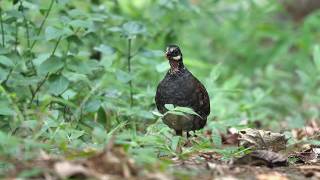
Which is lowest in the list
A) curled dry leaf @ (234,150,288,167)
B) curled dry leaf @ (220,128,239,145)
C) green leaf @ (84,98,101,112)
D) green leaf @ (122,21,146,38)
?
curled dry leaf @ (234,150,288,167)

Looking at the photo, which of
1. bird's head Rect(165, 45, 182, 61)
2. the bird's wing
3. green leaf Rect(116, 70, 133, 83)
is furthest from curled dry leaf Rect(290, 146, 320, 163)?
green leaf Rect(116, 70, 133, 83)

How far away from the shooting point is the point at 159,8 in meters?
5.85

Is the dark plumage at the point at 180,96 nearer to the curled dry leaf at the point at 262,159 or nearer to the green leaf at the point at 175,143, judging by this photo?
the green leaf at the point at 175,143

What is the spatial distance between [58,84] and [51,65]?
0.14m

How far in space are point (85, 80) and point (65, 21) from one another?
460 millimetres

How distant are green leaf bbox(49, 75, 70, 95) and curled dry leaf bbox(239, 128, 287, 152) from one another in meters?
1.18

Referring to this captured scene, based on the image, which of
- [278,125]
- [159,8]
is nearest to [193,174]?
[159,8]

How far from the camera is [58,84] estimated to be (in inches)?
171

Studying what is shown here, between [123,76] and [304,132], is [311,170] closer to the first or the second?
[123,76]

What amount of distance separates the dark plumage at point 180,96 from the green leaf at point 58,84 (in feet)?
2.00

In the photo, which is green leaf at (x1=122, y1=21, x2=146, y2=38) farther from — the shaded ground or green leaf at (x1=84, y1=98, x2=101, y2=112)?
the shaded ground

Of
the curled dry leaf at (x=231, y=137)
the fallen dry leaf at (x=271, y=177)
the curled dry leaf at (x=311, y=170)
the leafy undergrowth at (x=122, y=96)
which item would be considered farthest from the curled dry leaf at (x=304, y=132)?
the fallen dry leaf at (x=271, y=177)

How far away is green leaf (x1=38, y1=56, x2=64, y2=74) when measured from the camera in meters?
4.29

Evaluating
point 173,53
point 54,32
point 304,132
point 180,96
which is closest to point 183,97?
point 180,96
